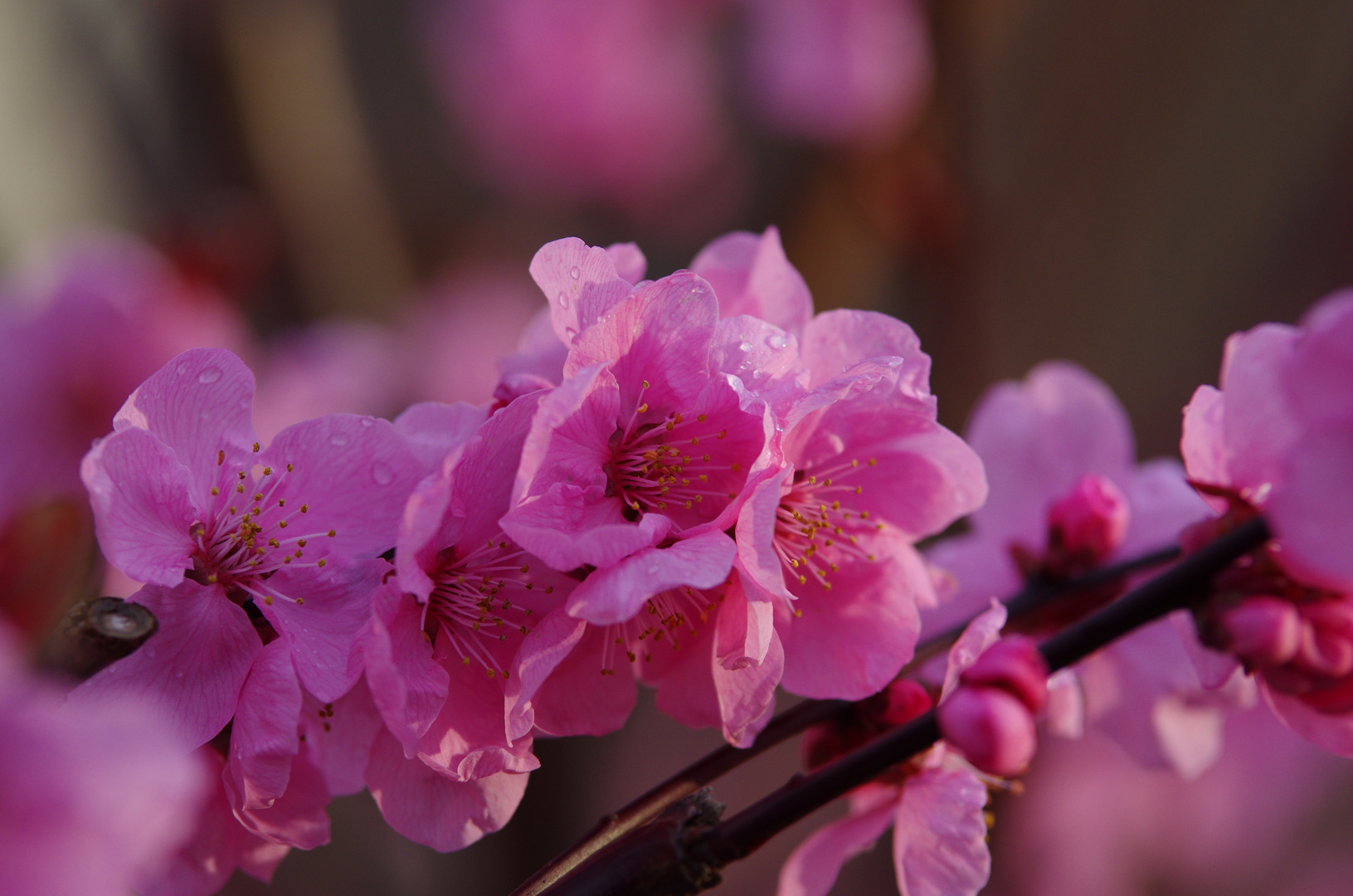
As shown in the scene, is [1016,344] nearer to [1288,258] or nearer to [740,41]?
[1288,258]

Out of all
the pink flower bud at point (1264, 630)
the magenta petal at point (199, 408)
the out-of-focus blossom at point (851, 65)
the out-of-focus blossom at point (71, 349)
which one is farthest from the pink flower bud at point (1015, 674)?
the out-of-focus blossom at point (851, 65)

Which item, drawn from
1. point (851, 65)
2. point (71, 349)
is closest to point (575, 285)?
point (71, 349)

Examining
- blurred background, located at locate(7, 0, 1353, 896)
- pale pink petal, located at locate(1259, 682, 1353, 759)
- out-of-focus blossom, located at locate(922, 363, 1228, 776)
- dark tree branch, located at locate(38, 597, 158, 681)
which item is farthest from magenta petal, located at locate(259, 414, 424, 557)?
blurred background, located at locate(7, 0, 1353, 896)

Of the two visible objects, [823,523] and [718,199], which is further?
[718,199]

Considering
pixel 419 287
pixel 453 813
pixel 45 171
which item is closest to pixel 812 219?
pixel 419 287

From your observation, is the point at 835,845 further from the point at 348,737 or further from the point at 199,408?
the point at 199,408

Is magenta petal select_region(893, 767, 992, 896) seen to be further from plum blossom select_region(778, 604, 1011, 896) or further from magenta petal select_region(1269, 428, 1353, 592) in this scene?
magenta petal select_region(1269, 428, 1353, 592)
